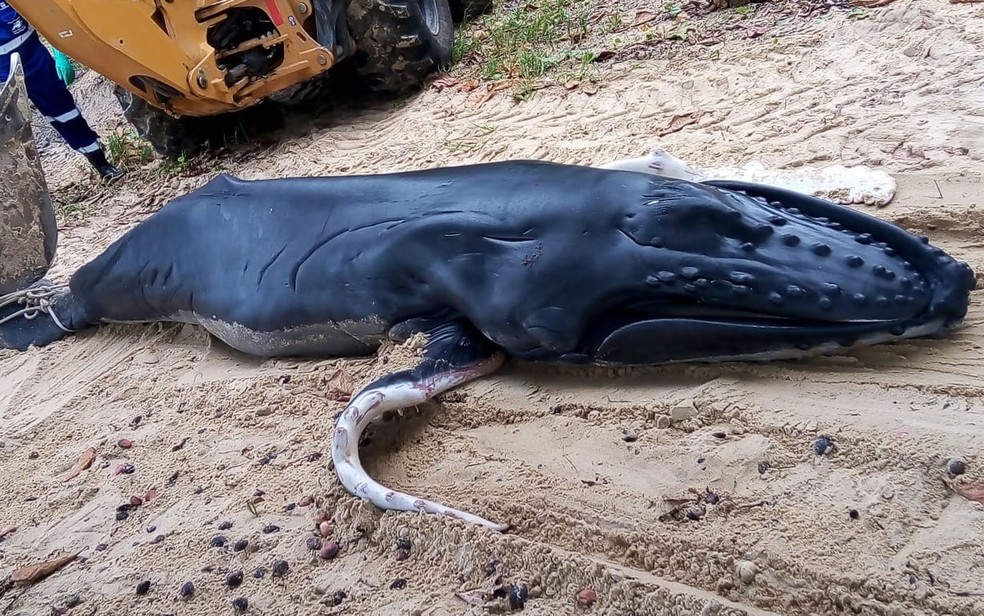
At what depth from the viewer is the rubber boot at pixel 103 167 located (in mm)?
6086

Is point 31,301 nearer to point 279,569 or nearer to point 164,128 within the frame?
point 164,128

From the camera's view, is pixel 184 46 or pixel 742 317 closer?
pixel 742 317

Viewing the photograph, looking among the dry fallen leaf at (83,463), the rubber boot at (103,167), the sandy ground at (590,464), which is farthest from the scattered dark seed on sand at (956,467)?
the rubber boot at (103,167)

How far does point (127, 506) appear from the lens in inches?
101

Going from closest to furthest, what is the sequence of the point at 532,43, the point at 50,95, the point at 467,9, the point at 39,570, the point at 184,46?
the point at 39,570, the point at 184,46, the point at 532,43, the point at 50,95, the point at 467,9

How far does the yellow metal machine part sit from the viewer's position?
4.48 meters

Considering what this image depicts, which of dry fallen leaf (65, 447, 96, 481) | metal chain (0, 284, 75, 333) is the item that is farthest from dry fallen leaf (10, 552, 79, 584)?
metal chain (0, 284, 75, 333)

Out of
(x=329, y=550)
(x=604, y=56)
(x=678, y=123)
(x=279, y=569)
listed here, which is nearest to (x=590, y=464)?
(x=329, y=550)

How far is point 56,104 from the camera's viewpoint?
19.9 ft

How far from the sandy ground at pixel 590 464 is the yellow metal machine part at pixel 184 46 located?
5.30 feet

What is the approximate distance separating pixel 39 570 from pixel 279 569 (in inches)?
28.5

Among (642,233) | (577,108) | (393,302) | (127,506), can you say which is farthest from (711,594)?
(577,108)

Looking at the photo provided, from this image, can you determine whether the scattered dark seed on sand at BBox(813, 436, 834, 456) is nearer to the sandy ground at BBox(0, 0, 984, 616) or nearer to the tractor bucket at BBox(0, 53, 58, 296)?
the sandy ground at BBox(0, 0, 984, 616)

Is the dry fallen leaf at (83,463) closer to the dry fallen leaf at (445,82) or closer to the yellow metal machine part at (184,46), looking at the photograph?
the yellow metal machine part at (184,46)
